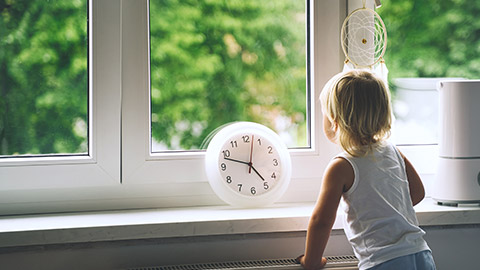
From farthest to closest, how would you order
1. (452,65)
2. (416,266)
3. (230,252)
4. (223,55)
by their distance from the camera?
(452,65)
(223,55)
(230,252)
(416,266)

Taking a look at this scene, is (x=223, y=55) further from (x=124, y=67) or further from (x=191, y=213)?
(x=191, y=213)

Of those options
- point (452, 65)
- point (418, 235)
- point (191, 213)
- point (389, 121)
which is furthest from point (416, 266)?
point (452, 65)

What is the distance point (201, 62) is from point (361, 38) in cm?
47

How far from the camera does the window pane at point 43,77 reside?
146cm

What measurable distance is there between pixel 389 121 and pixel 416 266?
339mm

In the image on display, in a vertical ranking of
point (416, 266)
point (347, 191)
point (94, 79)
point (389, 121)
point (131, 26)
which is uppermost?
point (131, 26)

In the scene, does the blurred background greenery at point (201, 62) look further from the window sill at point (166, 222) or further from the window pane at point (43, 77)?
the window sill at point (166, 222)

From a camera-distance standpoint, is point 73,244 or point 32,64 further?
point 32,64

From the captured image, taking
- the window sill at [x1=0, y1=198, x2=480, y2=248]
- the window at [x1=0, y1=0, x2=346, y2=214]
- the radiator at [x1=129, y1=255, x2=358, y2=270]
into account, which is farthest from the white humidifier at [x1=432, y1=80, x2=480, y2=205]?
the window at [x1=0, y1=0, x2=346, y2=214]

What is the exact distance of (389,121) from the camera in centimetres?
132

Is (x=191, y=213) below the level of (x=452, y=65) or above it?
A: below

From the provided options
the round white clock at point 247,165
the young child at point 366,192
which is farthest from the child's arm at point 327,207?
the round white clock at point 247,165

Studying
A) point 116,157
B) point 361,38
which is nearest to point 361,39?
point 361,38

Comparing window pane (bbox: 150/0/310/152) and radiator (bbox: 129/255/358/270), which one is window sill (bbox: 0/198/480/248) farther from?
window pane (bbox: 150/0/310/152)
